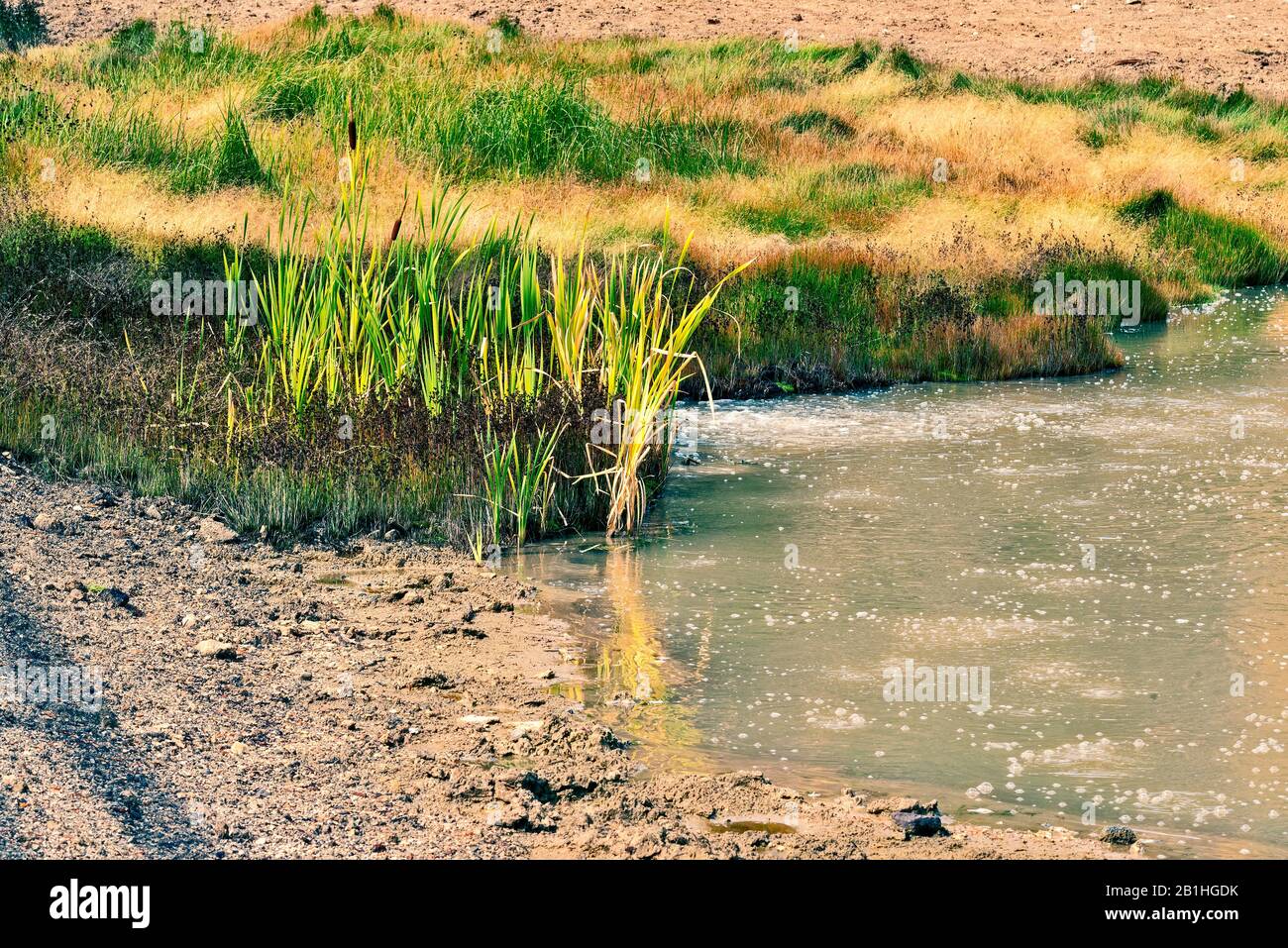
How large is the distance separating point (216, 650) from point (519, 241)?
19.8 ft

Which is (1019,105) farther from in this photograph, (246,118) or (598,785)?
(598,785)

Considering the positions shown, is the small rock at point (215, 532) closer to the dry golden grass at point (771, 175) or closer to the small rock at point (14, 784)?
the small rock at point (14, 784)

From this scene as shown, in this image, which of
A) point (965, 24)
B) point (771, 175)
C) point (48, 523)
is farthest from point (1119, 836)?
point (965, 24)

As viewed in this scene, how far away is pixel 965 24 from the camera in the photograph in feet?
106

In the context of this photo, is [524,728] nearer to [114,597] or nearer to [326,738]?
[326,738]

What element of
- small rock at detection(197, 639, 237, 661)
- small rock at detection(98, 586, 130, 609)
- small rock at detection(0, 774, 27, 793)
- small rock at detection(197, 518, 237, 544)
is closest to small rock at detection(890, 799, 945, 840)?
small rock at detection(0, 774, 27, 793)

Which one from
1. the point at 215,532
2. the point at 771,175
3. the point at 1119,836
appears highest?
the point at 771,175

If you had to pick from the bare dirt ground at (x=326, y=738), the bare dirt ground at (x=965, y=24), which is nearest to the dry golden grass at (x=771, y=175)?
the bare dirt ground at (x=965, y=24)

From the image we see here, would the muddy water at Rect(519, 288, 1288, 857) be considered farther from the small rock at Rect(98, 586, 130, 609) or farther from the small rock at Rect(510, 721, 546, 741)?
the small rock at Rect(98, 586, 130, 609)

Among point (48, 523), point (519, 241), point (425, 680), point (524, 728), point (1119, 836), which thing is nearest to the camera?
point (1119, 836)

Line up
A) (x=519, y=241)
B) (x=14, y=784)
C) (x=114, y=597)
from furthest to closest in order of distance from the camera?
1. (x=519, y=241)
2. (x=114, y=597)
3. (x=14, y=784)

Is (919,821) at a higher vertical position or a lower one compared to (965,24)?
lower

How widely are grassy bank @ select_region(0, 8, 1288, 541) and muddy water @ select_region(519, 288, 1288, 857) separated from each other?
89cm

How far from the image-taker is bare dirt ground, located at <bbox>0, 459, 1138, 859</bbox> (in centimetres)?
438
